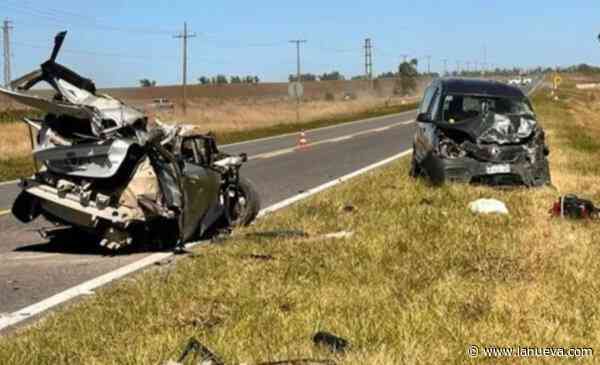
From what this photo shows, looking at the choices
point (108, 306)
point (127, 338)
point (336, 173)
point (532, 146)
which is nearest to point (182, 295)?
point (108, 306)

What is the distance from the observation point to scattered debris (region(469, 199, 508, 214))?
9.59 metres

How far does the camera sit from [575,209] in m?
9.20

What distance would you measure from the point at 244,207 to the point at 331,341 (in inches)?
203

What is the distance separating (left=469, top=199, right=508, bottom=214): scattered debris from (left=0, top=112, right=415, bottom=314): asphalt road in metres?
3.52

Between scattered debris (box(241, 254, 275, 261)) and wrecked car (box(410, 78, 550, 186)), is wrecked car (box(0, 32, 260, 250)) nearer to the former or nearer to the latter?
scattered debris (box(241, 254, 275, 261))

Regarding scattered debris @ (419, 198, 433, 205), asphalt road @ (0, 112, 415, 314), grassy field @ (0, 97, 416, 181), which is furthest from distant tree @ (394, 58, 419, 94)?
scattered debris @ (419, 198, 433, 205)

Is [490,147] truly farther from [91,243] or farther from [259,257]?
[91,243]

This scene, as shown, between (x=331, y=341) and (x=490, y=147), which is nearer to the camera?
(x=331, y=341)

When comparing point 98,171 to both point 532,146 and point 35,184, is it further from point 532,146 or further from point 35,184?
point 532,146

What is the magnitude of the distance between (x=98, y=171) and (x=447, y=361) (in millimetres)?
4665

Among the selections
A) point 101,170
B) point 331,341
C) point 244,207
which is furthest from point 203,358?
point 244,207

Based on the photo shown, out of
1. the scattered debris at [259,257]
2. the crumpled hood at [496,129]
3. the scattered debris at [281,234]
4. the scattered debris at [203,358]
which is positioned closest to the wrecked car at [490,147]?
the crumpled hood at [496,129]

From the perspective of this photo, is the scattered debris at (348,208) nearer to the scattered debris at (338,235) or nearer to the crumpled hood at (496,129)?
the scattered debris at (338,235)

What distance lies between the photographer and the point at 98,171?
8.10 metres
